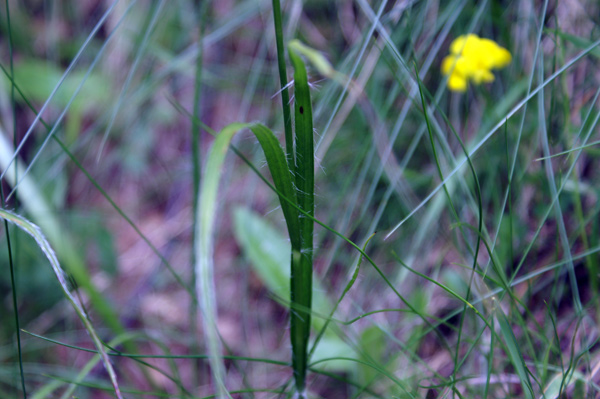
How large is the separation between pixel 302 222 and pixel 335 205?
50 cm

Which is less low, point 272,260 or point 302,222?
point 302,222

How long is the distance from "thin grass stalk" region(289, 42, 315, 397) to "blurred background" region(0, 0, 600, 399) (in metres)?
0.04

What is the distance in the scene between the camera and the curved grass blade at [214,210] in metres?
0.41

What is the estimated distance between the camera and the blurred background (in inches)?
32.6

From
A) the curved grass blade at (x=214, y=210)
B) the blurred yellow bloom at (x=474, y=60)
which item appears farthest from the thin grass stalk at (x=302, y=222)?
the blurred yellow bloom at (x=474, y=60)

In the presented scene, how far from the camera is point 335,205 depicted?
3.63ft

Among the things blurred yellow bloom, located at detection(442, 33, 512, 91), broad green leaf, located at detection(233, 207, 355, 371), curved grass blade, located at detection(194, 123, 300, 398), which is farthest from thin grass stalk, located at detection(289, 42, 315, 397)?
blurred yellow bloom, located at detection(442, 33, 512, 91)

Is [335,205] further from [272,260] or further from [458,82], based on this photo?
[458,82]

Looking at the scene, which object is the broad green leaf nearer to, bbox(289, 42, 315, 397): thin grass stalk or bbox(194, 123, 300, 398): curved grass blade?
bbox(289, 42, 315, 397): thin grass stalk

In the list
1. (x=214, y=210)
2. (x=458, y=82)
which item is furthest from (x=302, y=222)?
(x=458, y=82)

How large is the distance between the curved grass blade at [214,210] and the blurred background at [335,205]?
108mm

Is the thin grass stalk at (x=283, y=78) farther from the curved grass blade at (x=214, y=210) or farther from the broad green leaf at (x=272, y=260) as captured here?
the broad green leaf at (x=272, y=260)

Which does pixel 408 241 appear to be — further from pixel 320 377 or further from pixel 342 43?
pixel 342 43

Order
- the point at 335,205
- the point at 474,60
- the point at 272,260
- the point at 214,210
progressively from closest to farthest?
the point at 214,210 < the point at 474,60 < the point at 335,205 < the point at 272,260
